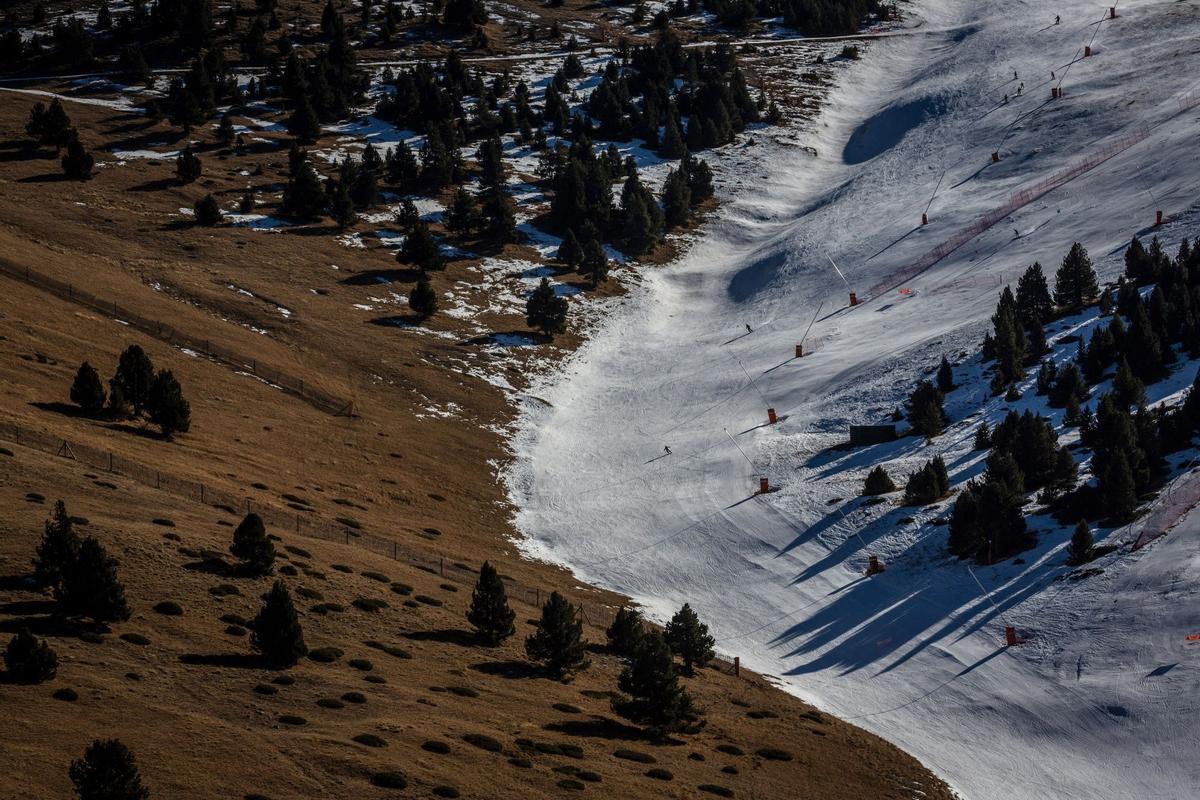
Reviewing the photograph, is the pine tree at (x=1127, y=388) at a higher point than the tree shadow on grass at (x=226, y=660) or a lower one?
higher

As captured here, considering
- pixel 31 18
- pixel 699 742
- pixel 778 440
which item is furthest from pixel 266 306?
pixel 31 18

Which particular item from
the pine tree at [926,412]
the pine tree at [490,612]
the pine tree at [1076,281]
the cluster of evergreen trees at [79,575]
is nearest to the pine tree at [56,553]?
the cluster of evergreen trees at [79,575]

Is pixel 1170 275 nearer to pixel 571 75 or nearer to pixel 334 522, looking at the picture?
pixel 334 522

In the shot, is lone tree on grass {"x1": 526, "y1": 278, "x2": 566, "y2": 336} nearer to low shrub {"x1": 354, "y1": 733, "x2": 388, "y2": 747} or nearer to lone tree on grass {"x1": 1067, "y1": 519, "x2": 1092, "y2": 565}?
lone tree on grass {"x1": 1067, "y1": 519, "x2": 1092, "y2": 565}

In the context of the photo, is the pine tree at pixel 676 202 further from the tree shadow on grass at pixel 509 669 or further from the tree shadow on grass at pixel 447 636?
the tree shadow on grass at pixel 509 669

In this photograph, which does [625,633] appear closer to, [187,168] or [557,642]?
[557,642]

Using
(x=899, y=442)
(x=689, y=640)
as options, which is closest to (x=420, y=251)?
(x=899, y=442)
